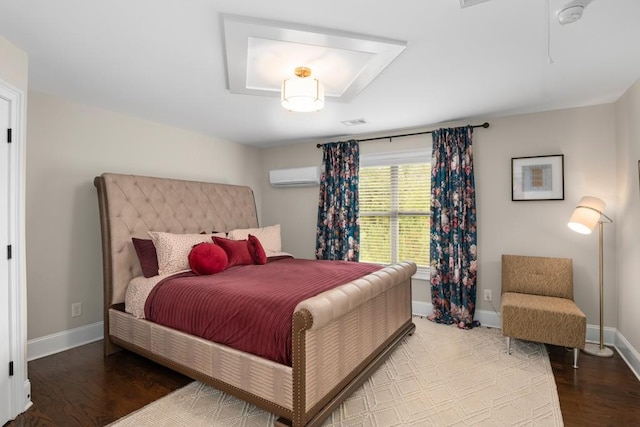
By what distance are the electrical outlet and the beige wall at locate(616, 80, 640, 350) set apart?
487 cm

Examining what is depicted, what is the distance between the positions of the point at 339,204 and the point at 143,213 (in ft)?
7.75

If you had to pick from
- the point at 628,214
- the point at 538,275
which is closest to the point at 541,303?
the point at 538,275

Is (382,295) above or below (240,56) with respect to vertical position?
below

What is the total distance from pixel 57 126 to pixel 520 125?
4.57m

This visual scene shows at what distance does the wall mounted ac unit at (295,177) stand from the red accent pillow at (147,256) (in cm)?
221

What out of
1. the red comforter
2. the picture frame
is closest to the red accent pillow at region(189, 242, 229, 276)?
the red comforter

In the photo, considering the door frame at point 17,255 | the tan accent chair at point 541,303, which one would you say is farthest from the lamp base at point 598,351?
the door frame at point 17,255

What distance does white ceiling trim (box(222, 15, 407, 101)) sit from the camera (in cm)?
187

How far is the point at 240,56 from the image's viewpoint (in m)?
2.17

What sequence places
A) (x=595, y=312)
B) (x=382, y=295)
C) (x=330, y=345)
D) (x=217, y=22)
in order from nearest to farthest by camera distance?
(x=217, y=22) → (x=330, y=345) → (x=382, y=295) → (x=595, y=312)

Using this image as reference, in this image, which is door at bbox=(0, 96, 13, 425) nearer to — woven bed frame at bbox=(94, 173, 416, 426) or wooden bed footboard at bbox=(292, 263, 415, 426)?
woven bed frame at bbox=(94, 173, 416, 426)

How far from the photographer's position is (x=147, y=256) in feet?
9.68

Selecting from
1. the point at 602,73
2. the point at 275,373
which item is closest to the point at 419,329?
the point at 275,373

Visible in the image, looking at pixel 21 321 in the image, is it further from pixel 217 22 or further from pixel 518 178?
pixel 518 178
